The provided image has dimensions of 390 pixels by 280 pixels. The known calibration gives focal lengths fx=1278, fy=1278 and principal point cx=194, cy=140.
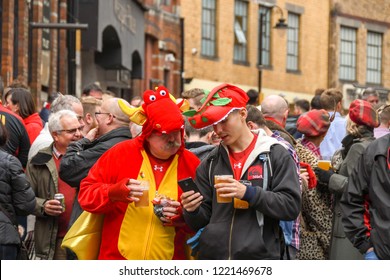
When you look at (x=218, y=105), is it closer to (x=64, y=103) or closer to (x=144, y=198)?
(x=144, y=198)

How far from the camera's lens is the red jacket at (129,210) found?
8031mm

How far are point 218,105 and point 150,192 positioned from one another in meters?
0.75

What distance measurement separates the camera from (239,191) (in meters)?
7.41

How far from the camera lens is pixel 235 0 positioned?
4100cm

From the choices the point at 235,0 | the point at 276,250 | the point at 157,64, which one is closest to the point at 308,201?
the point at 276,250

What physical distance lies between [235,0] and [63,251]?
31161mm

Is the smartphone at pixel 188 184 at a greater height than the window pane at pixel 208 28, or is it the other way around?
the window pane at pixel 208 28

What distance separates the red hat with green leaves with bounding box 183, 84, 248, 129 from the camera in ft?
25.2

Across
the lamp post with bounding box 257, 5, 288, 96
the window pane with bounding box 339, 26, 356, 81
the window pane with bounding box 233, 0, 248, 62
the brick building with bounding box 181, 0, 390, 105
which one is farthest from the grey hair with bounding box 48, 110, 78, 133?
the window pane with bounding box 339, 26, 356, 81

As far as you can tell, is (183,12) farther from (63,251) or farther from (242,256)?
(242,256)

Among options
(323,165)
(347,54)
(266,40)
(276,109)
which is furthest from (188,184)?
(347,54)

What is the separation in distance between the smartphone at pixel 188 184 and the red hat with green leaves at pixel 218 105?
36 cm

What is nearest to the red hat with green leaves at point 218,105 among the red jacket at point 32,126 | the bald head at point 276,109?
the bald head at point 276,109

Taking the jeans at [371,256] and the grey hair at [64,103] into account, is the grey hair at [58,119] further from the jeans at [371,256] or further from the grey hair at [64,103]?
the jeans at [371,256]
